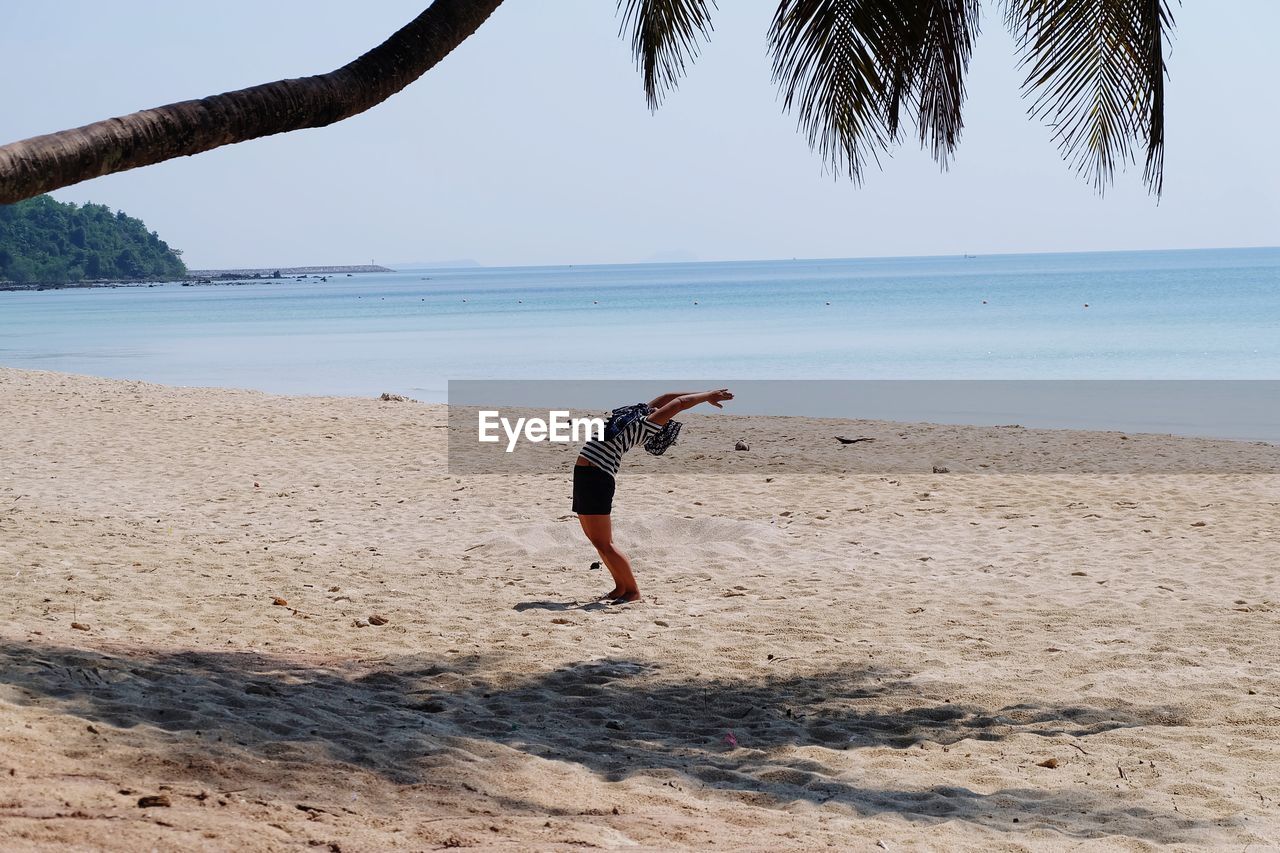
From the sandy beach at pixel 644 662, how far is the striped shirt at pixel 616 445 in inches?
35.1

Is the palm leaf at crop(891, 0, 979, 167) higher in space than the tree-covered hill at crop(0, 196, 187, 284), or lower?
lower

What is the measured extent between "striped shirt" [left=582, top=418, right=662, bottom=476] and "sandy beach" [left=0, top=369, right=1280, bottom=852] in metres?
0.89

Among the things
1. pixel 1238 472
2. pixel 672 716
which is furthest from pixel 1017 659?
pixel 1238 472

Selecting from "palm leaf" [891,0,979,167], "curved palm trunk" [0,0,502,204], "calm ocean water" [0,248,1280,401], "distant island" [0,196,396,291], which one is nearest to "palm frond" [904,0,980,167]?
"palm leaf" [891,0,979,167]

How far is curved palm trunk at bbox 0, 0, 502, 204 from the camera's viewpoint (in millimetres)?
3275

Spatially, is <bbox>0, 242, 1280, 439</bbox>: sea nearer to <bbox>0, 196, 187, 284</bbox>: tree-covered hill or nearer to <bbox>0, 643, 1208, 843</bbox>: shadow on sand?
<bbox>0, 643, 1208, 843</bbox>: shadow on sand

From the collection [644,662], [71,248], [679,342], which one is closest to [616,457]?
[644,662]

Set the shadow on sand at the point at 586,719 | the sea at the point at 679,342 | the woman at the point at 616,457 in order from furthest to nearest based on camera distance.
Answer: the sea at the point at 679,342 < the woman at the point at 616,457 < the shadow on sand at the point at 586,719

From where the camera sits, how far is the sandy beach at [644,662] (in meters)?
3.72

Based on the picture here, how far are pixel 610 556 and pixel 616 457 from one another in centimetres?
68

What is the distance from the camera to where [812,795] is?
4.13 metres

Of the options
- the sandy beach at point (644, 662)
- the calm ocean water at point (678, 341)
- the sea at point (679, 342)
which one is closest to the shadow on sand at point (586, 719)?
the sandy beach at point (644, 662)

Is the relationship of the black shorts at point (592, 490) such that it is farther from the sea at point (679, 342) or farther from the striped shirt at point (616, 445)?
the sea at point (679, 342)

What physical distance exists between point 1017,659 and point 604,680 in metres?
2.09
